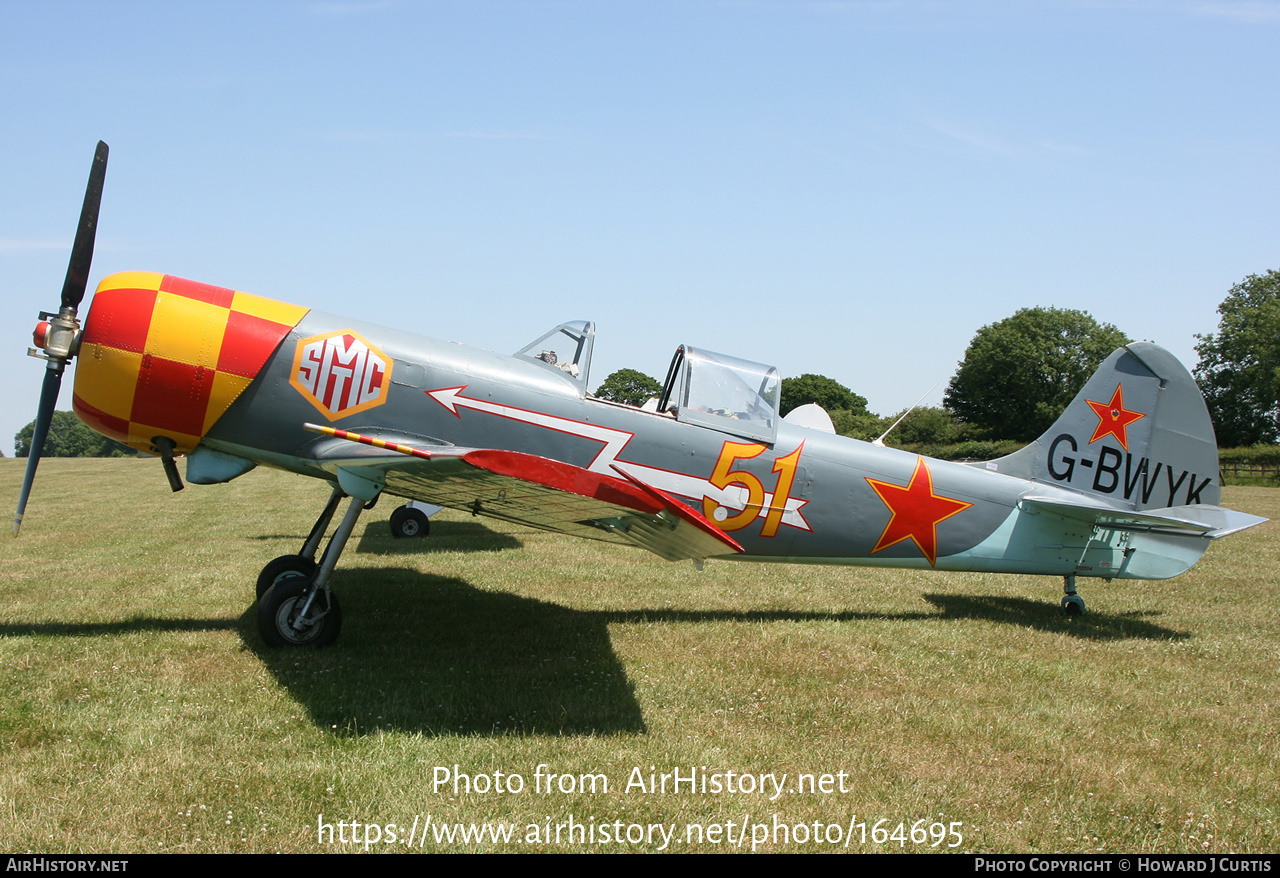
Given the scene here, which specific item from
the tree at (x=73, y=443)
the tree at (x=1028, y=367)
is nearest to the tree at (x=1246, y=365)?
the tree at (x=1028, y=367)

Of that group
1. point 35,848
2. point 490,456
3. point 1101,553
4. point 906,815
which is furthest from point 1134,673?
point 35,848

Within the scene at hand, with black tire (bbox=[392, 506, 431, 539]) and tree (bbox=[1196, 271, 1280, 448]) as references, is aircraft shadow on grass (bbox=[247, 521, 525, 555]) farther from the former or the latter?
tree (bbox=[1196, 271, 1280, 448])

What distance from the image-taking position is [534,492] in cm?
455

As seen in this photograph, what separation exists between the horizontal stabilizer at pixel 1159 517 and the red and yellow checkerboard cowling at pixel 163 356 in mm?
6495

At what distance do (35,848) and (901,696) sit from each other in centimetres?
445

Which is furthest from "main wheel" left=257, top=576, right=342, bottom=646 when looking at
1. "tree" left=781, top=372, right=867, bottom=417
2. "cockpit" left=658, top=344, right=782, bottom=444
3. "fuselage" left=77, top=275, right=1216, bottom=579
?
"tree" left=781, top=372, right=867, bottom=417

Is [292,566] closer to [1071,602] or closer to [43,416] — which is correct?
[43,416]

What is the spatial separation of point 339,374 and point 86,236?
1.97 m

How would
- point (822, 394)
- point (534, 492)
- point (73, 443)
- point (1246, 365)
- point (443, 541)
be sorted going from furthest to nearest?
point (73, 443)
point (822, 394)
point (1246, 365)
point (443, 541)
point (534, 492)

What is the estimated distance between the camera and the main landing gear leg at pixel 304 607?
557 centimetres

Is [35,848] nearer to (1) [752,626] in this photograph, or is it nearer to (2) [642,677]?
(2) [642,677]

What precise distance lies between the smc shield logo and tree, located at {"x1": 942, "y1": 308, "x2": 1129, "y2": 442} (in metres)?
57.2

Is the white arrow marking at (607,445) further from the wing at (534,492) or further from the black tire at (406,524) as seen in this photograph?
the black tire at (406,524)

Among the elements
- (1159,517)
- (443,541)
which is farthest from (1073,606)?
(443,541)
